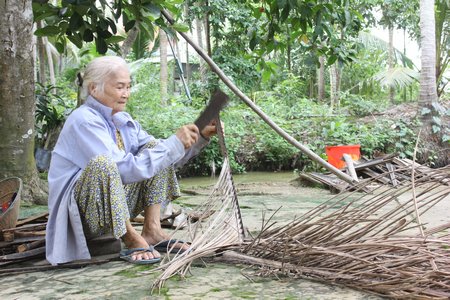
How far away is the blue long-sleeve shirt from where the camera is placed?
2039mm

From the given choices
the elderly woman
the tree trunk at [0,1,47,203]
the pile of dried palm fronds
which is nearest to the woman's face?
the elderly woman

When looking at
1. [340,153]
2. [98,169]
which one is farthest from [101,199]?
[340,153]

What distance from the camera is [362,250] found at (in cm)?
160

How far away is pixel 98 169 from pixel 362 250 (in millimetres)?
1006

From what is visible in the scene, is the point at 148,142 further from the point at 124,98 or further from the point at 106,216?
the point at 106,216

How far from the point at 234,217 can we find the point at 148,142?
59 centimetres

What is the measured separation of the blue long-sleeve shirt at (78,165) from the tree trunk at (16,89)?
147 cm

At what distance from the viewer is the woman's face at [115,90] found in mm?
2176

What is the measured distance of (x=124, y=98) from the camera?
87.2 inches

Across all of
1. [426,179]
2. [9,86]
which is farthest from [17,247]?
[426,179]

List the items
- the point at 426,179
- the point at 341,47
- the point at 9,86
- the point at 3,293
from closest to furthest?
the point at 426,179, the point at 3,293, the point at 9,86, the point at 341,47

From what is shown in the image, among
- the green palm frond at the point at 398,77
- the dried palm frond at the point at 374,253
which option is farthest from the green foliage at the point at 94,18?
the green palm frond at the point at 398,77

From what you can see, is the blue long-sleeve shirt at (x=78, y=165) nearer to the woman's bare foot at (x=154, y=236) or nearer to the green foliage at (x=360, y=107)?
the woman's bare foot at (x=154, y=236)

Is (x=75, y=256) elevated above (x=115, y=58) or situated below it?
below
